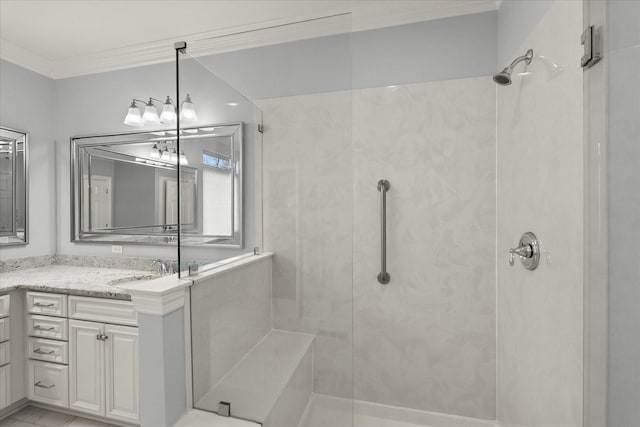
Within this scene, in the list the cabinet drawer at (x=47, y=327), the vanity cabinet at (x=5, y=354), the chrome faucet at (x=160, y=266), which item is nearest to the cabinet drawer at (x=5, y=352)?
the vanity cabinet at (x=5, y=354)

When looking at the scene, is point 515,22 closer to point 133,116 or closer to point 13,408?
point 133,116

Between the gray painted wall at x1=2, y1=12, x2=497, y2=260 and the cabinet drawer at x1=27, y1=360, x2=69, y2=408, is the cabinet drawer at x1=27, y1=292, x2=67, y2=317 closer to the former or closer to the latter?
the cabinet drawer at x1=27, y1=360, x2=69, y2=408

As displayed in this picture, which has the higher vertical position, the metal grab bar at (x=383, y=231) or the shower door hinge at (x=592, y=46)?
the shower door hinge at (x=592, y=46)

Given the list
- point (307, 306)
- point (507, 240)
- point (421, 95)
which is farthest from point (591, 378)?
point (421, 95)

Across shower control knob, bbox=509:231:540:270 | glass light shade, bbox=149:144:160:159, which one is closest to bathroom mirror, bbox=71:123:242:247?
glass light shade, bbox=149:144:160:159

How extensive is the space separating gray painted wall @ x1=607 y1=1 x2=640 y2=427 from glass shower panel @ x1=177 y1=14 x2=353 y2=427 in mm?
781

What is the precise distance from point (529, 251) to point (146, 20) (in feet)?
8.73

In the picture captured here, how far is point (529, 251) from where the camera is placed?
1.34 metres

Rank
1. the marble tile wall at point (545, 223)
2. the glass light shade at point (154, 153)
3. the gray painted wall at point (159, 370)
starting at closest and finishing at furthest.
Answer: the marble tile wall at point (545, 223) < the gray painted wall at point (159, 370) < the glass light shade at point (154, 153)

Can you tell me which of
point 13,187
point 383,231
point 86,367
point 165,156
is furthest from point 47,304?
point 383,231

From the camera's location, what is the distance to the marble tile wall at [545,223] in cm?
103

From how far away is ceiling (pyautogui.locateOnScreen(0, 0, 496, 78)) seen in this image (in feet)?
6.24

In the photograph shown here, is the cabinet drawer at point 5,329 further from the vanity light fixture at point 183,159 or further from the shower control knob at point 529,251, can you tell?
the shower control knob at point 529,251

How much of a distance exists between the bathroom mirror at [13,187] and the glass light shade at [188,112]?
202 centimetres
